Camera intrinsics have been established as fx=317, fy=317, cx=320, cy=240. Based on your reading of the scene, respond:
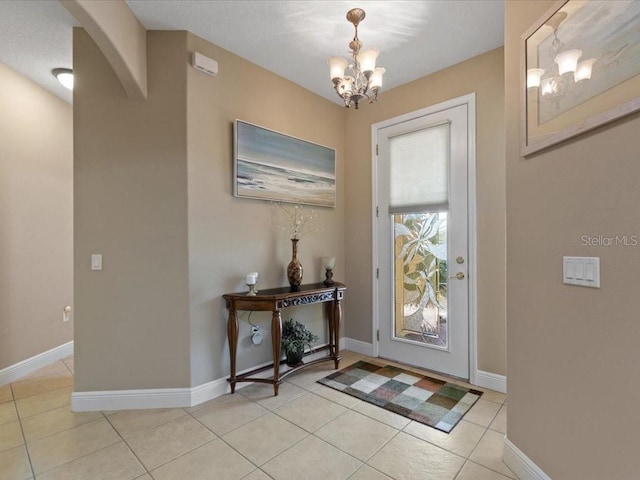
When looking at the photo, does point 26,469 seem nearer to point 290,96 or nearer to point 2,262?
point 2,262

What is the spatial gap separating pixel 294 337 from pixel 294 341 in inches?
1.9

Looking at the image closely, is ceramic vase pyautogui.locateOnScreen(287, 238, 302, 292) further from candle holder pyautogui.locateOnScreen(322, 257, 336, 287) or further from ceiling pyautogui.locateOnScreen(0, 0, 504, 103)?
ceiling pyautogui.locateOnScreen(0, 0, 504, 103)

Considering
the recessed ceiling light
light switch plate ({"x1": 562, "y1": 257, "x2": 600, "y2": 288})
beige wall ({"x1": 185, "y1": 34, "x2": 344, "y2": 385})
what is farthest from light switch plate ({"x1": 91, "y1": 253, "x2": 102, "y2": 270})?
light switch plate ({"x1": 562, "y1": 257, "x2": 600, "y2": 288})

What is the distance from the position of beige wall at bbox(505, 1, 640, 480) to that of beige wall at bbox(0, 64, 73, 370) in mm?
→ 3942

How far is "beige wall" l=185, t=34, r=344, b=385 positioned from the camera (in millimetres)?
2418

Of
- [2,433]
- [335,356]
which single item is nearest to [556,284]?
[335,356]

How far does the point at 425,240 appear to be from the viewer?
3.01 metres

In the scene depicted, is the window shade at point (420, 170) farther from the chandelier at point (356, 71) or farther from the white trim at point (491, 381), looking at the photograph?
the white trim at point (491, 381)

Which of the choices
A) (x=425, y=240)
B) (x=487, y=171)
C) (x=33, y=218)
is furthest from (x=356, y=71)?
(x=33, y=218)

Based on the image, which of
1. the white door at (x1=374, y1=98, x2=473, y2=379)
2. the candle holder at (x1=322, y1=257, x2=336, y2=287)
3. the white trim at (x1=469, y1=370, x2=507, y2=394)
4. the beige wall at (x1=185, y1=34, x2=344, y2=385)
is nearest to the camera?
the beige wall at (x1=185, y1=34, x2=344, y2=385)

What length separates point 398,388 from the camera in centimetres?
260

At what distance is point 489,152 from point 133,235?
2866 millimetres

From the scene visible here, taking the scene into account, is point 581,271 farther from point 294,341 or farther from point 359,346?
point 359,346

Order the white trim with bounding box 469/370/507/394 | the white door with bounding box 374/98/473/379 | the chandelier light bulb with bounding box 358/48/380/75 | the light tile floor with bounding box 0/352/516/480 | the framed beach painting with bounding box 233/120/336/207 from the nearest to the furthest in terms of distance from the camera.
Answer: the light tile floor with bounding box 0/352/516/480
the chandelier light bulb with bounding box 358/48/380/75
the white trim with bounding box 469/370/507/394
the framed beach painting with bounding box 233/120/336/207
the white door with bounding box 374/98/473/379
